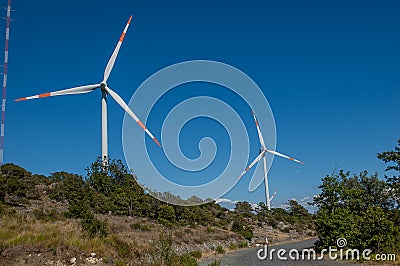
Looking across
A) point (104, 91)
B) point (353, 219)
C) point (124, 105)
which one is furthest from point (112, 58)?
point (353, 219)

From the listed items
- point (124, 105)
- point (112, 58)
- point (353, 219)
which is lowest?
point (353, 219)

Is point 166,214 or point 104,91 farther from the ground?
point 104,91

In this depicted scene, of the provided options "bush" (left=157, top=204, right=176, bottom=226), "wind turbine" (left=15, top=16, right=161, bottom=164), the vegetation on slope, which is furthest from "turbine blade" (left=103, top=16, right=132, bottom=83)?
the vegetation on slope

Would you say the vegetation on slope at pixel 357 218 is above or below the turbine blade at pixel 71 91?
below

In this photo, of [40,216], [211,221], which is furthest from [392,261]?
[211,221]

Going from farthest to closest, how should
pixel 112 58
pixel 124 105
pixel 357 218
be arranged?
pixel 112 58 < pixel 124 105 < pixel 357 218

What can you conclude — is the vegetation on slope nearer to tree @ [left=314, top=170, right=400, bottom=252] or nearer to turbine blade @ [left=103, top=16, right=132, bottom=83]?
tree @ [left=314, top=170, right=400, bottom=252]

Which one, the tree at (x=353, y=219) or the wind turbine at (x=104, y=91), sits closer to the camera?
the tree at (x=353, y=219)

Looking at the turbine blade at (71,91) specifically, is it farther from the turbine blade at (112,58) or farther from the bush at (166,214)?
the bush at (166,214)

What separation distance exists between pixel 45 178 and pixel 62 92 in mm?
25968

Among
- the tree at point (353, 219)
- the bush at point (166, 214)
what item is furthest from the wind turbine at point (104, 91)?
the tree at point (353, 219)

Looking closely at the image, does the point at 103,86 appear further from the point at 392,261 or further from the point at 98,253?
the point at 392,261

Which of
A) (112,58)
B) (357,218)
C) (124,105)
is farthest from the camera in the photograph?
(112,58)

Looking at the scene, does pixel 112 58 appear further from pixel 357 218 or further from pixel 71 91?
pixel 357 218
